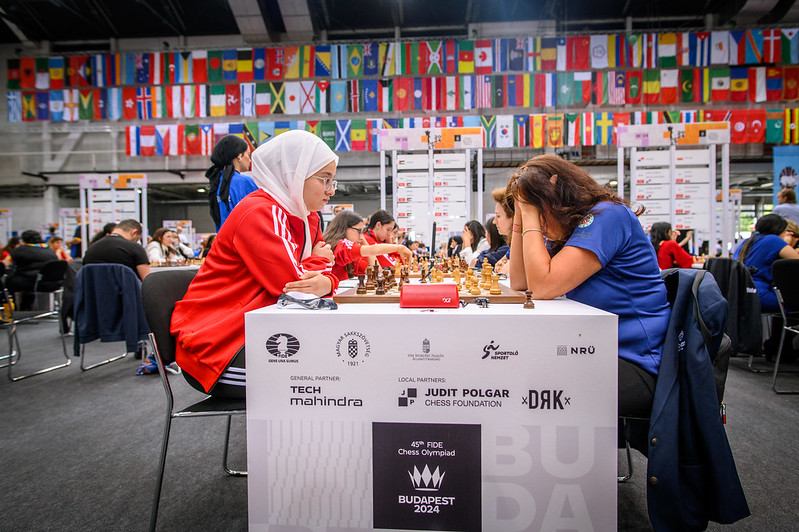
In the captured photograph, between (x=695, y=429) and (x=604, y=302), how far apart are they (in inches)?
15.1

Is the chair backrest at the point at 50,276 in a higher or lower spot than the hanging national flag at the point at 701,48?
lower

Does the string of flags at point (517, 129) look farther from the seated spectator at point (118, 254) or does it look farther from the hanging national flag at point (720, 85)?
the seated spectator at point (118, 254)

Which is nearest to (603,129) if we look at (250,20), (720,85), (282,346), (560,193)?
(720,85)

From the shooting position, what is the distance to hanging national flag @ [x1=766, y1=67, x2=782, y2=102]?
9336 mm

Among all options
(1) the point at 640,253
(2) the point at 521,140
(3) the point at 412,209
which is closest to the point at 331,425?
(1) the point at 640,253

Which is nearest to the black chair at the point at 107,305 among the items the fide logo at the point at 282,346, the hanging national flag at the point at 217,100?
the fide logo at the point at 282,346

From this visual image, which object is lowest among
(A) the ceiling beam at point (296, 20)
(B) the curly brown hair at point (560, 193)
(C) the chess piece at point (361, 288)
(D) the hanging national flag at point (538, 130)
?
(C) the chess piece at point (361, 288)

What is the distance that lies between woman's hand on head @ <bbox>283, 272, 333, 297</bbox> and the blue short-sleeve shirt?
755mm

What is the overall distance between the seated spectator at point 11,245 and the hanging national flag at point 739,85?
14320 millimetres

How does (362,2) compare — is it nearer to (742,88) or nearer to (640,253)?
(742,88)

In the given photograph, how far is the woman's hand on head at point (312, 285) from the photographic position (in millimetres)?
1223

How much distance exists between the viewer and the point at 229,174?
2.55 m

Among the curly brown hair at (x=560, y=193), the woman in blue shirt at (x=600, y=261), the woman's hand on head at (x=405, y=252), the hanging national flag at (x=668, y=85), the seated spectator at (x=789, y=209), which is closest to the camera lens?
the woman in blue shirt at (x=600, y=261)

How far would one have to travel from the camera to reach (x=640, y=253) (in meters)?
1.22
